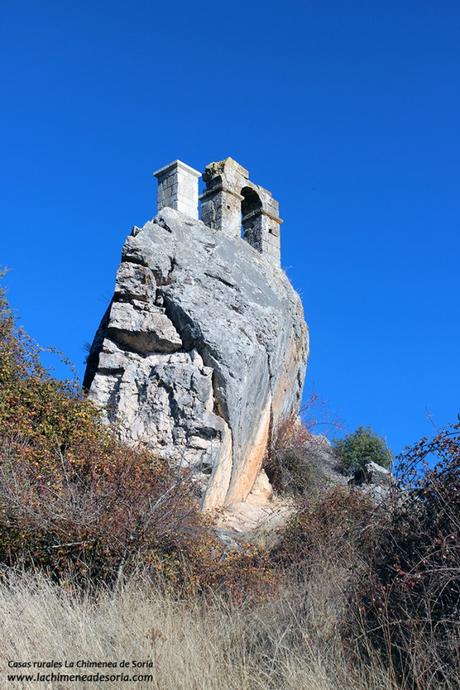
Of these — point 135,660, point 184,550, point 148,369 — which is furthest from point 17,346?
point 135,660

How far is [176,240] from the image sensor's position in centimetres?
1287

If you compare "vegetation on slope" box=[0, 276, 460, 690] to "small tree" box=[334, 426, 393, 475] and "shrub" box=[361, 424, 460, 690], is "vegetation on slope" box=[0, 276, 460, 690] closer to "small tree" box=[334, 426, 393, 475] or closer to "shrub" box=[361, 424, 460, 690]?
"shrub" box=[361, 424, 460, 690]

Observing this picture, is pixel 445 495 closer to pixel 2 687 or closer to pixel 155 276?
pixel 2 687

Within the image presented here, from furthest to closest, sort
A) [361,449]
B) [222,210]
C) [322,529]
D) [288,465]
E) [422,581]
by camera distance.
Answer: [361,449], [222,210], [288,465], [322,529], [422,581]

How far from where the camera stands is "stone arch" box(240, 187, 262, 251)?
50.2ft

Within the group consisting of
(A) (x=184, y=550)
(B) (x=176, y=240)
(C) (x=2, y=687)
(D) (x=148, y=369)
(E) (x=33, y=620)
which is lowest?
(C) (x=2, y=687)

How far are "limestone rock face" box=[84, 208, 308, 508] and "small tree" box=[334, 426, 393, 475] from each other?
21.4 ft

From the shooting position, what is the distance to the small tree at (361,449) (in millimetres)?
19781

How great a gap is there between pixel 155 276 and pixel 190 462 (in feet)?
11.1

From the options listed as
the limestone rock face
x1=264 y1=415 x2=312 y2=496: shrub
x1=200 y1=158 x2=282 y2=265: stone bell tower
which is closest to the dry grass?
the limestone rock face

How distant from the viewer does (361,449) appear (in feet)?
69.7

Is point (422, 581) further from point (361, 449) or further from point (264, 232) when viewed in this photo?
point (361, 449)

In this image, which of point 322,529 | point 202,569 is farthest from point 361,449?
point 202,569

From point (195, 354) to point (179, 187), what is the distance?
3.71m
